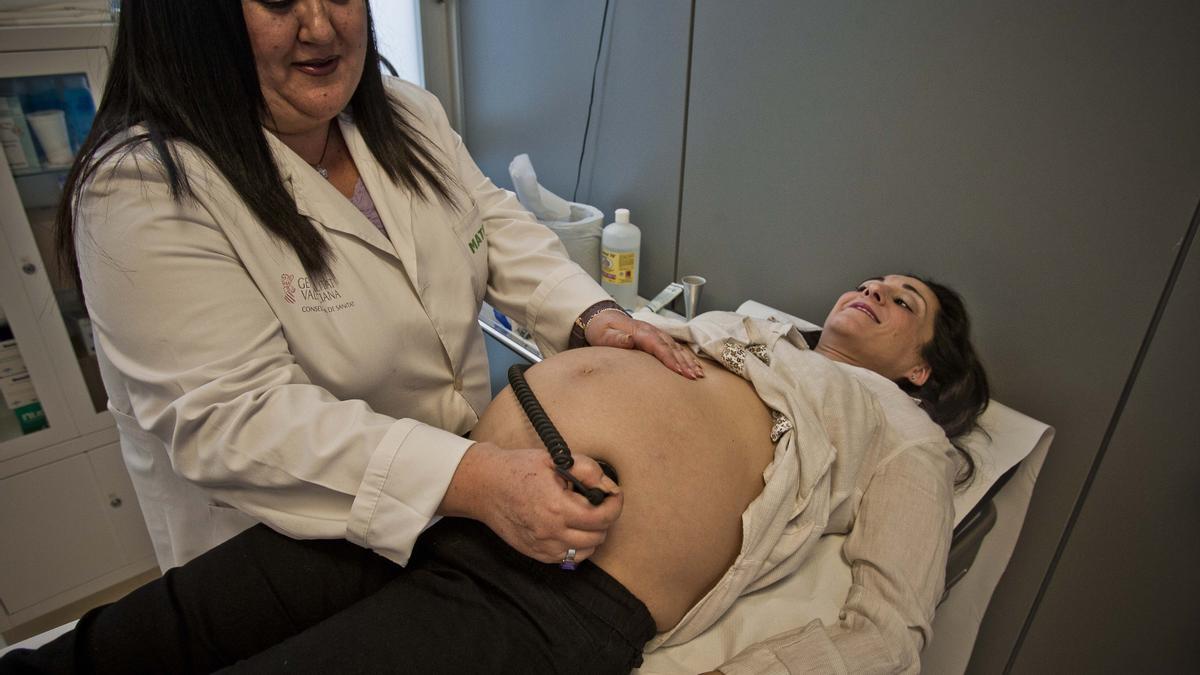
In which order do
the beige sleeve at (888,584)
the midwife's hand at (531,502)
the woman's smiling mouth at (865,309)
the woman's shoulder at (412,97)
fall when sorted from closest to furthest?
the midwife's hand at (531,502) < the beige sleeve at (888,584) < the woman's shoulder at (412,97) < the woman's smiling mouth at (865,309)

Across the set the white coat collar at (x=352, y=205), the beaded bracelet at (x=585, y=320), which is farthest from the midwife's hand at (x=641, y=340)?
the white coat collar at (x=352, y=205)

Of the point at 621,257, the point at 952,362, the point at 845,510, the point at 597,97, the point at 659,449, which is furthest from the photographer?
the point at 597,97

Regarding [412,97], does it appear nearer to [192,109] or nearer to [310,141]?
[310,141]

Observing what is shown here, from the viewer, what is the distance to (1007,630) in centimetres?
150

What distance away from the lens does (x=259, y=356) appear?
2.82ft

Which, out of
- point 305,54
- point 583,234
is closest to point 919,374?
point 583,234

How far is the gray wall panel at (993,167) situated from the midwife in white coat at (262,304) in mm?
905

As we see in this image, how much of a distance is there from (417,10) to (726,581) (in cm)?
220

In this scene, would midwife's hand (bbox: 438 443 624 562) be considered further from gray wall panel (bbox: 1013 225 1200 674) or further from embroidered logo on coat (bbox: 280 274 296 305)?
gray wall panel (bbox: 1013 225 1200 674)

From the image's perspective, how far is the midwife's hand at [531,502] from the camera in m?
0.77

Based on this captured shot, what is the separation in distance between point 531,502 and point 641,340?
497 millimetres

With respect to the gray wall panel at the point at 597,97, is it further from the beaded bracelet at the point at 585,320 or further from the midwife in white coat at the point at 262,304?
the midwife in white coat at the point at 262,304

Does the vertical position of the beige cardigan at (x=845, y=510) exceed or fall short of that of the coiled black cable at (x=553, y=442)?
it falls short

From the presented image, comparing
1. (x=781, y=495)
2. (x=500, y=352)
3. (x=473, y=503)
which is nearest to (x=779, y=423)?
(x=781, y=495)
